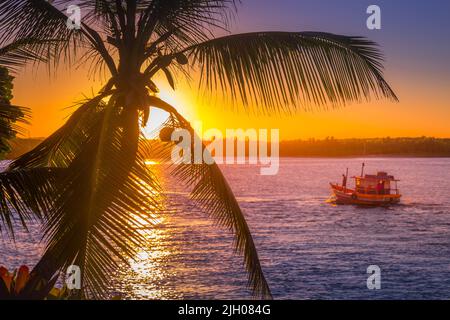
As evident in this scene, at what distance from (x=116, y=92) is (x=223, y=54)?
1333mm

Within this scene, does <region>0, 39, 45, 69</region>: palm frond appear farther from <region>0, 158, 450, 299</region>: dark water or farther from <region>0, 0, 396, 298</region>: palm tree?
<region>0, 158, 450, 299</region>: dark water

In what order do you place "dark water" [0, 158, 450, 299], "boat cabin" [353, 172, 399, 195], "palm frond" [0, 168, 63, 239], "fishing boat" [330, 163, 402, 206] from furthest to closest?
"fishing boat" [330, 163, 402, 206], "boat cabin" [353, 172, 399, 195], "dark water" [0, 158, 450, 299], "palm frond" [0, 168, 63, 239]

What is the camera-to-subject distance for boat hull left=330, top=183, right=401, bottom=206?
118875 millimetres

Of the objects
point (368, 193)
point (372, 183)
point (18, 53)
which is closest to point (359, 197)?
point (368, 193)

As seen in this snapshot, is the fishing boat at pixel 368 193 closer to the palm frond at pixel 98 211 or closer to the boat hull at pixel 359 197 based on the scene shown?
the boat hull at pixel 359 197

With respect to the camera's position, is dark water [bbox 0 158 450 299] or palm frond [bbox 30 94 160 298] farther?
dark water [bbox 0 158 450 299]

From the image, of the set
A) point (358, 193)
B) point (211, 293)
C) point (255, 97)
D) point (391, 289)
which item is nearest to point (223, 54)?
point (255, 97)

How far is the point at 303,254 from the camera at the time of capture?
7938 centimetres

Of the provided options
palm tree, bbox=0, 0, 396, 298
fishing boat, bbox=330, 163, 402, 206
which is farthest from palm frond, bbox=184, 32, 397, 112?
fishing boat, bbox=330, 163, 402, 206

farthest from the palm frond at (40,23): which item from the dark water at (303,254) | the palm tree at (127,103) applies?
the dark water at (303,254)

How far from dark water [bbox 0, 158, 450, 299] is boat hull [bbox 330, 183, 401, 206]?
6.58 ft

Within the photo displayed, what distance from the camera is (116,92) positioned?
22.2 feet

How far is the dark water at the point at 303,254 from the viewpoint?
60938 mm

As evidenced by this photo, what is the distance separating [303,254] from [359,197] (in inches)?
1757
